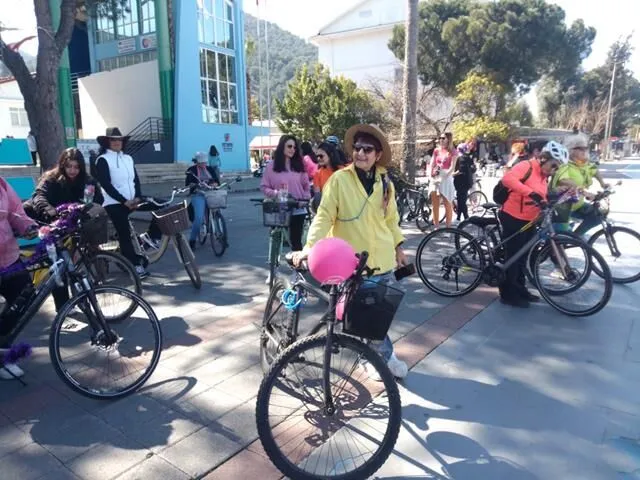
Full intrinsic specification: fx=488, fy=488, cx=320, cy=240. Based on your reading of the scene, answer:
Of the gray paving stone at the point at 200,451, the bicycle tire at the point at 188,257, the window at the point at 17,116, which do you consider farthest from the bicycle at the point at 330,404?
the window at the point at 17,116

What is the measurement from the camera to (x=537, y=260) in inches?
188

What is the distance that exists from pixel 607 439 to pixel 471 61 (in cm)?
3285

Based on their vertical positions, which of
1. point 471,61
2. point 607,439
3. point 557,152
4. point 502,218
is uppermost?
point 471,61

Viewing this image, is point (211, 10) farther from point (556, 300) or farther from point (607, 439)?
point (607, 439)

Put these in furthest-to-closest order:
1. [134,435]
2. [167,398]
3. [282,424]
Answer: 1. [167,398]
2. [134,435]
3. [282,424]

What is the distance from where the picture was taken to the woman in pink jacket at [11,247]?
11.6 feet

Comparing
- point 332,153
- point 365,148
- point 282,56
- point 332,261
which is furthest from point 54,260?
point 282,56

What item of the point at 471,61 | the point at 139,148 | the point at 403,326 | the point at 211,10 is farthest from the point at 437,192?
the point at 471,61

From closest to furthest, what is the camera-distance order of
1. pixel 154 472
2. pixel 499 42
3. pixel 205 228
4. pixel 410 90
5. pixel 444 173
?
pixel 154 472
pixel 205 228
pixel 444 173
pixel 410 90
pixel 499 42

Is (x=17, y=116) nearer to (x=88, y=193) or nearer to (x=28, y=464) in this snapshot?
(x=88, y=193)

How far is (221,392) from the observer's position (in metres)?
3.35

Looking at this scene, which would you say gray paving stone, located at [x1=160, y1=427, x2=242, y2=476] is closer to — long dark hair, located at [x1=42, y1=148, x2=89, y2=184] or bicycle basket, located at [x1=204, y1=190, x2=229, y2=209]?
long dark hair, located at [x1=42, y1=148, x2=89, y2=184]

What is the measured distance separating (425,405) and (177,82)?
76.1 feet

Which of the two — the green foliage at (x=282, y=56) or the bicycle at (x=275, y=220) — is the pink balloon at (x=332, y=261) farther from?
the green foliage at (x=282, y=56)
